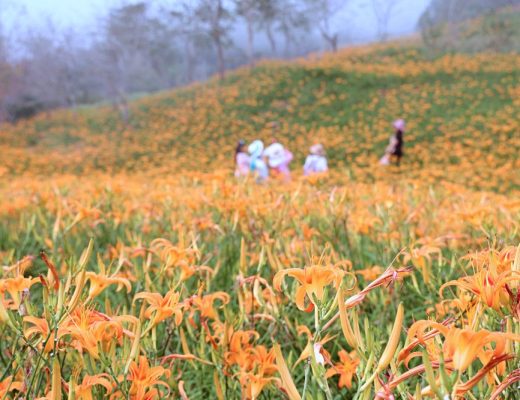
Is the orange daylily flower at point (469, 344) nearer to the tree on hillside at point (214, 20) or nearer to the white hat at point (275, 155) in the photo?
the white hat at point (275, 155)

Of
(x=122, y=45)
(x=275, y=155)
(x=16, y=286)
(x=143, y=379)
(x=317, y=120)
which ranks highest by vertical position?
(x=122, y=45)

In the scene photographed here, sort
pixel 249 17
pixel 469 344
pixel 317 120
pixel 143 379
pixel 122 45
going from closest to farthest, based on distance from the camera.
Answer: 1. pixel 469 344
2. pixel 143 379
3. pixel 317 120
4. pixel 122 45
5. pixel 249 17

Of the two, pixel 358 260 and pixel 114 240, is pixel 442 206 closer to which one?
pixel 358 260

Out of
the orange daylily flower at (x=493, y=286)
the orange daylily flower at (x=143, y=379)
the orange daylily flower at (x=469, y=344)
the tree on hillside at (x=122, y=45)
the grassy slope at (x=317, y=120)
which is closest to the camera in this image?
the orange daylily flower at (x=469, y=344)

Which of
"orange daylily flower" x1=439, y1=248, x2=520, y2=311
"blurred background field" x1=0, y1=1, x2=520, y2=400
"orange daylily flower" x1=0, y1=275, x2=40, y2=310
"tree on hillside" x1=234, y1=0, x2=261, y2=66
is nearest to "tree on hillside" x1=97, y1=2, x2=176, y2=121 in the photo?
"blurred background field" x1=0, y1=1, x2=520, y2=400

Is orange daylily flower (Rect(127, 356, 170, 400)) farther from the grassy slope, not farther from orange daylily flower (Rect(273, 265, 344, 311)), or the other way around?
the grassy slope

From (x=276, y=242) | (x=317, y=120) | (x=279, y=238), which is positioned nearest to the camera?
(x=276, y=242)

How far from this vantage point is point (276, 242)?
158 centimetres

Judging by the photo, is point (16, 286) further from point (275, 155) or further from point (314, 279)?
point (275, 155)

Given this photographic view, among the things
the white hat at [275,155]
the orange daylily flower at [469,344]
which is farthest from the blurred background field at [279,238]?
the white hat at [275,155]

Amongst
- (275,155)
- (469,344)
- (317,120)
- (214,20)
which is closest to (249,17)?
(214,20)

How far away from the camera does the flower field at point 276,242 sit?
675 millimetres

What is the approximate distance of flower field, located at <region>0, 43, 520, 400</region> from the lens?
68 centimetres

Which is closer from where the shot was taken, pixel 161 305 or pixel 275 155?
pixel 161 305
